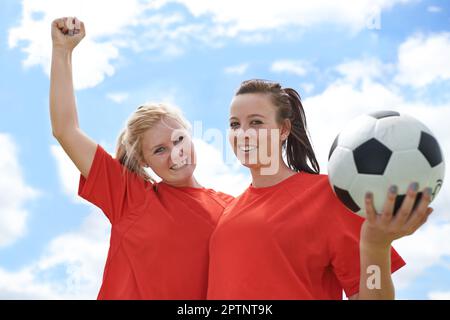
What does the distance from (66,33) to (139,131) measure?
1.12m

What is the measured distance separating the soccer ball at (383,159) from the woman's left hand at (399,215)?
1.8 inches

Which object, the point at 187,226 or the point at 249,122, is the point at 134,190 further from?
the point at 249,122

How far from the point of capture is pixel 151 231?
15.8 feet

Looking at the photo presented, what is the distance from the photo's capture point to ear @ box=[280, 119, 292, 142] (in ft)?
16.4

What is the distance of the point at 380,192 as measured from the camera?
346 centimetres

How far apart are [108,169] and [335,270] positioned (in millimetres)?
2177

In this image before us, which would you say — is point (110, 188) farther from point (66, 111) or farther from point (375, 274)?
point (375, 274)

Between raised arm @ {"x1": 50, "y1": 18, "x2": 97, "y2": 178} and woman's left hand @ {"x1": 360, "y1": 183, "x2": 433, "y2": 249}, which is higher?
raised arm @ {"x1": 50, "y1": 18, "x2": 97, "y2": 178}

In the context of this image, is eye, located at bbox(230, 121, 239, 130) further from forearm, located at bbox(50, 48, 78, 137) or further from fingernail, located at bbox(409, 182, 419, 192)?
fingernail, located at bbox(409, 182, 419, 192)

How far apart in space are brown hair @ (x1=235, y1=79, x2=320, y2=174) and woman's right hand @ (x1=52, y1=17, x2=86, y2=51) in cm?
158

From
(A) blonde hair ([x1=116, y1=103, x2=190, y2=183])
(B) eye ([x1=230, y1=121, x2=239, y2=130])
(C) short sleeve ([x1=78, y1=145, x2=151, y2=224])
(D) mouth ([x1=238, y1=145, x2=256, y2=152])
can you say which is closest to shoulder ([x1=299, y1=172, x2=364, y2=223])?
(D) mouth ([x1=238, y1=145, x2=256, y2=152])

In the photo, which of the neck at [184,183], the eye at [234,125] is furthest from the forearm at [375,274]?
the neck at [184,183]

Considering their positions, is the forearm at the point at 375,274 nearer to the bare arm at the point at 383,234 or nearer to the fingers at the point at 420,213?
the bare arm at the point at 383,234
